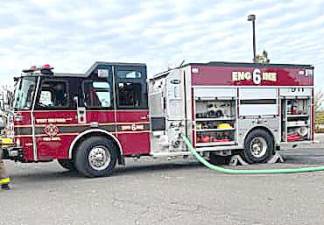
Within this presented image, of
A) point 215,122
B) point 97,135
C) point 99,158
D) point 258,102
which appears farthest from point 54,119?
point 258,102

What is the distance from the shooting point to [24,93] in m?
10.2

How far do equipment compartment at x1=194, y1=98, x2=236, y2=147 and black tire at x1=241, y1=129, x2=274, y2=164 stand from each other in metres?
0.53

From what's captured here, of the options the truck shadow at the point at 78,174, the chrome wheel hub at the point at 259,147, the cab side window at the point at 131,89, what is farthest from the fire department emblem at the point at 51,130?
the chrome wheel hub at the point at 259,147

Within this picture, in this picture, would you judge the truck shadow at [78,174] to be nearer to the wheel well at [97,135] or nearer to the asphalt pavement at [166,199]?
the asphalt pavement at [166,199]

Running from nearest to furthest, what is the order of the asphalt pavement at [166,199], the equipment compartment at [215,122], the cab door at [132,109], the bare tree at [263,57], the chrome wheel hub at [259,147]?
the asphalt pavement at [166,199] → the cab door at [132,109] → the equipment compartment at [215,122] → the chrome wheel hub at [259,147] → the bare tree at [263,57]

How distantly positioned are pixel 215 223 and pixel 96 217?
1743mm

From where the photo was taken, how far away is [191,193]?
26.3 ft

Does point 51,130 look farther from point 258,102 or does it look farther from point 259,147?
point 259,147

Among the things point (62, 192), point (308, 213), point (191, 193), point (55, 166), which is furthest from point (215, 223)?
point (55, 166)

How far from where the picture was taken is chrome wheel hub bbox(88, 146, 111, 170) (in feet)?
34.2

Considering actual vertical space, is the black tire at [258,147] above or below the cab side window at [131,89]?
below

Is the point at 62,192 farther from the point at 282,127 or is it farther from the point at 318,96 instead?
the point at 318,96

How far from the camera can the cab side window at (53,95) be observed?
10078mm

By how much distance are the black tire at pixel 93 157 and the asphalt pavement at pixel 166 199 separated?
10.0 inches
